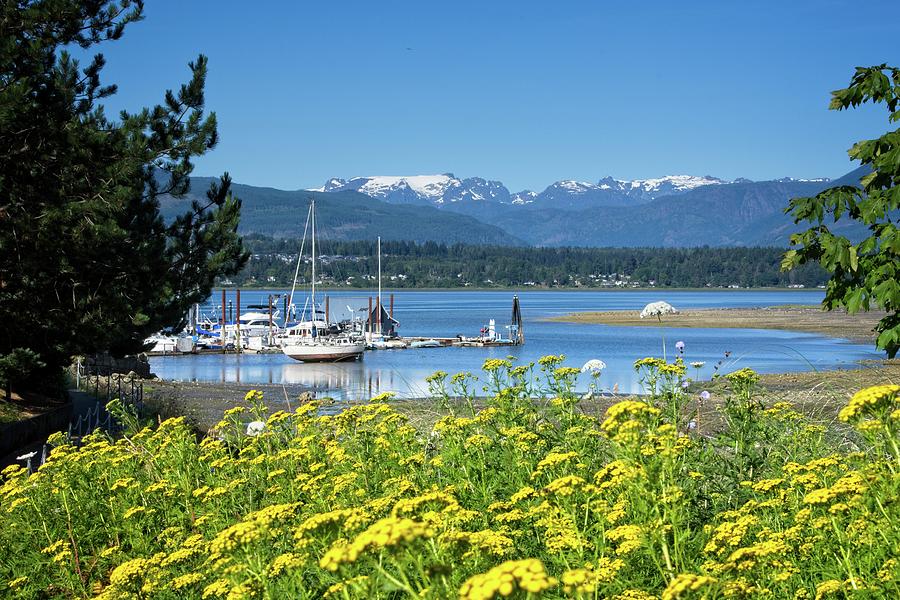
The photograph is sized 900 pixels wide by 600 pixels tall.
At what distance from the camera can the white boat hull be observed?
63656 millimetres

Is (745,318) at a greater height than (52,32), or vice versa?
(52,32)

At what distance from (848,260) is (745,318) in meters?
101

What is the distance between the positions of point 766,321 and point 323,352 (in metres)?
53.7

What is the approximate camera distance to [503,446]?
6379mm

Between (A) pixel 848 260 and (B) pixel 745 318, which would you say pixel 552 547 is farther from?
(B) pixel 745 318

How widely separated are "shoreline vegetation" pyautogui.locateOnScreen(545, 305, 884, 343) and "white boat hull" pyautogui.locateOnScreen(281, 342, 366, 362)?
26569 mm

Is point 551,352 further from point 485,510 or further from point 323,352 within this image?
point 485,510

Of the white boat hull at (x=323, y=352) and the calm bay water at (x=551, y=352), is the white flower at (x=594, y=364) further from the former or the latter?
the white boat hull at (x=323, y=352)

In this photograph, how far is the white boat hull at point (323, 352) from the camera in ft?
209

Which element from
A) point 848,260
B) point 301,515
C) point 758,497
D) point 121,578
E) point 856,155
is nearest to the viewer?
point 121,578

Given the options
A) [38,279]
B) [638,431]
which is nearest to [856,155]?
→ [638,431]

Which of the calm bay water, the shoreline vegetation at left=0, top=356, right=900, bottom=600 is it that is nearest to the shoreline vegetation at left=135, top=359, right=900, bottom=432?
the calm bay water

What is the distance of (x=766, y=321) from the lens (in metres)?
96.3

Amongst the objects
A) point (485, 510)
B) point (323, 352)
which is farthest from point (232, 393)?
point (485, 510)
